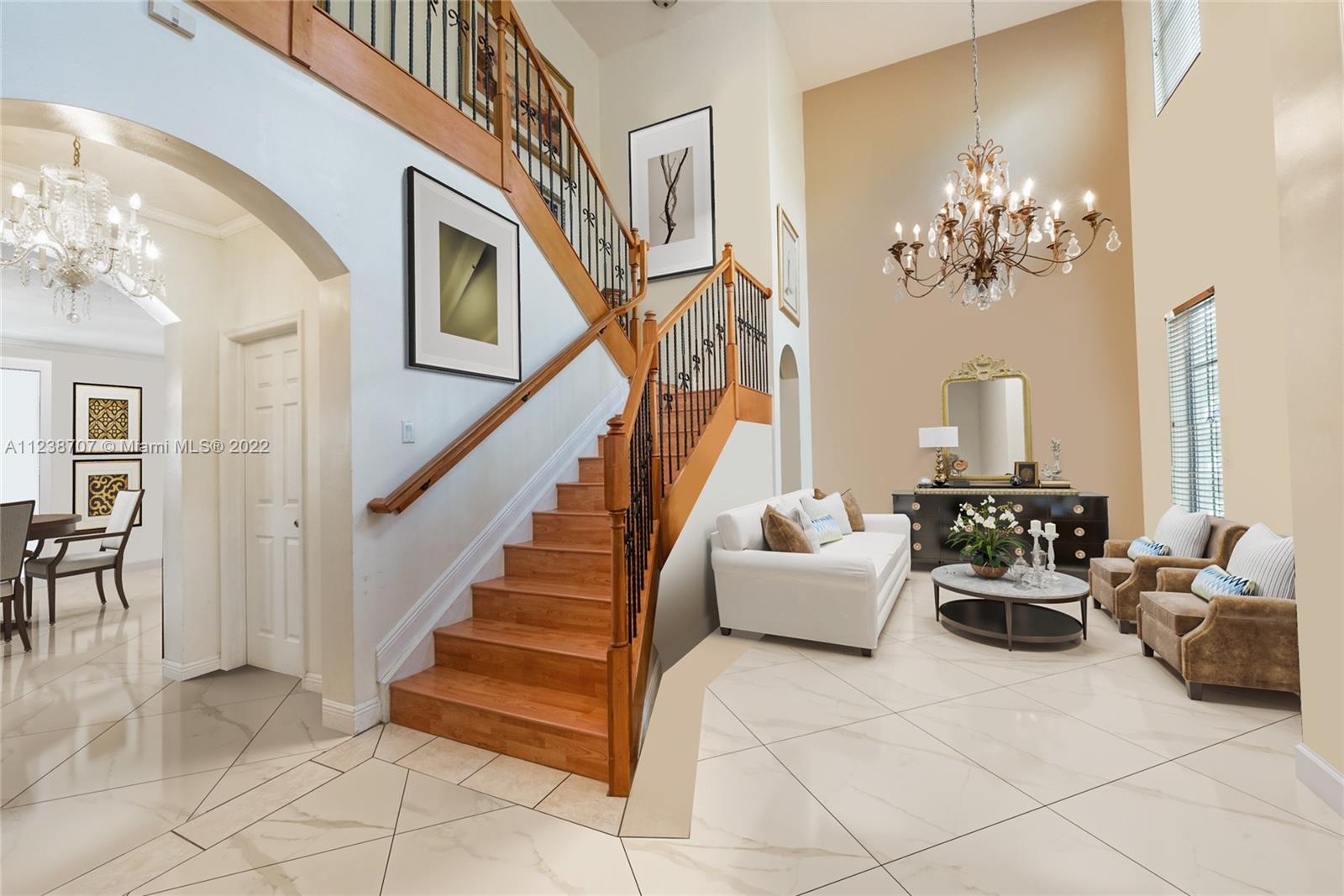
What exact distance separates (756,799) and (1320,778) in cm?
198

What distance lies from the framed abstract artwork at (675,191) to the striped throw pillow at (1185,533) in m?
4.32

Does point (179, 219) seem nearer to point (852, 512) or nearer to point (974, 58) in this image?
point (852, 512)

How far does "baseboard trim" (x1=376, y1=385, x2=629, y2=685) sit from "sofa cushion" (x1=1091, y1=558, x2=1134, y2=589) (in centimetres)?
394

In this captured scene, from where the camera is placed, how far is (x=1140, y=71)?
5.07m

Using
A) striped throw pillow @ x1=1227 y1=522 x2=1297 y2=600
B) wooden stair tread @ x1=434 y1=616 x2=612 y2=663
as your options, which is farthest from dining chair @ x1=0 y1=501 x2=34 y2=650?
striped throw pillow @ x1=1227 y1=522 x2=1297 y2=600

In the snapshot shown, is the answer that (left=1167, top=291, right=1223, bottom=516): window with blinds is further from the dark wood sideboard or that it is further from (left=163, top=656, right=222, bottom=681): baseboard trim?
(left=163, top=656, right=222, bottom=681): baseboard trim

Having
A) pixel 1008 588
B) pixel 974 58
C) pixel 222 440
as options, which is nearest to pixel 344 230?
pixel 222 440

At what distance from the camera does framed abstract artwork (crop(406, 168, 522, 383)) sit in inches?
117

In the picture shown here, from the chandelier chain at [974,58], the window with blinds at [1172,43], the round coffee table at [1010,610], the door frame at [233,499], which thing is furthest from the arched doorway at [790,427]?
the door frame at [233,499]

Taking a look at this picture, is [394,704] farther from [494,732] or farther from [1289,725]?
[1289,725]

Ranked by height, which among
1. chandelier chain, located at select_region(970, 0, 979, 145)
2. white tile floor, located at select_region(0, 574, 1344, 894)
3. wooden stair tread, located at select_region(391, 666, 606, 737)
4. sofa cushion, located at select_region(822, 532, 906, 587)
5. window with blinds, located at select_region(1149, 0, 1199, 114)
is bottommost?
white tile floor, located at select_region(0, 574, 1344, 894)

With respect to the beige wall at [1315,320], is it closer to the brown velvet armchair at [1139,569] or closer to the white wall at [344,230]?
the brown velvet armchair at [1139,569]

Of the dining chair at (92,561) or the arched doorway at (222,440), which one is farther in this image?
the dining chair at (92,561)

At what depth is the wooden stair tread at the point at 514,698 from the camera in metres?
2.32
